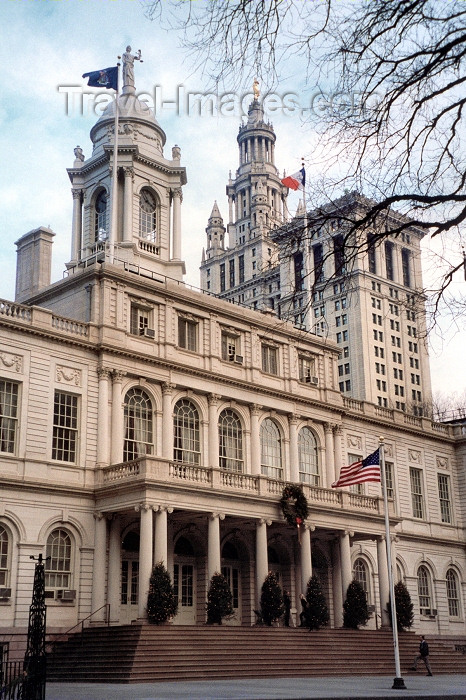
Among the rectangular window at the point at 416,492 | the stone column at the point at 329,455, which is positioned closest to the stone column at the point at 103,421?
the stone column at the point at 329,455

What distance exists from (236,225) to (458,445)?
8802cm

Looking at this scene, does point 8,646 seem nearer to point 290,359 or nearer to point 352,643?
point 352,643

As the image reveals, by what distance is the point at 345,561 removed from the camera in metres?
43.0

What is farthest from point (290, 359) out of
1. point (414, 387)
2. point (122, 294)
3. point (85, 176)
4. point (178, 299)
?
point (414, 387)

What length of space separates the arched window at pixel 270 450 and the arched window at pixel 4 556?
14.6 meters

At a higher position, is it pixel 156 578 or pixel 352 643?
pixel 156 578

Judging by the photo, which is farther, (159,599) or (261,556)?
(261,556)

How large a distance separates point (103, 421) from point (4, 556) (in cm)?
707

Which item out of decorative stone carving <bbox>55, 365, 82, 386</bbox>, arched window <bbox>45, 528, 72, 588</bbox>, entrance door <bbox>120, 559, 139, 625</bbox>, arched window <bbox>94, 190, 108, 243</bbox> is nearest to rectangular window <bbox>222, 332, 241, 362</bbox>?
decorative stone carving <bbox>55, 365, 82, 386</bbox>

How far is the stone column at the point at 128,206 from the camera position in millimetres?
47028

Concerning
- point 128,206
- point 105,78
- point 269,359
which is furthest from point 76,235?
point 269,359

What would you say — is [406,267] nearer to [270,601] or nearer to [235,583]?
[235,583]

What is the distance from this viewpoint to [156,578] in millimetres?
33719

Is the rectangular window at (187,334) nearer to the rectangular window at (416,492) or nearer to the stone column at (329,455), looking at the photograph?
the stone column at (329,455)
